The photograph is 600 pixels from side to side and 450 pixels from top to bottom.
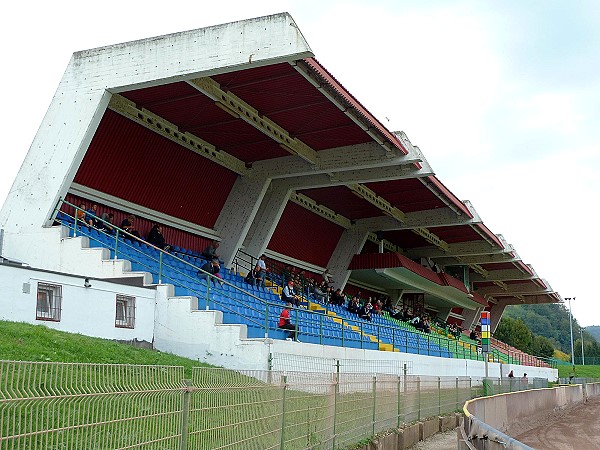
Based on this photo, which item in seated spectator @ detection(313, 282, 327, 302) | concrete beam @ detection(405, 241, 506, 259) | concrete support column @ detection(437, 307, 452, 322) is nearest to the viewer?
seated spectator @ detection(313, 282, 327, 302)

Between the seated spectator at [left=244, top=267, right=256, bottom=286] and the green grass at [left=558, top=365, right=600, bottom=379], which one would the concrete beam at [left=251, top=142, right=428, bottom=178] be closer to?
the seated spectator at [left=244, top=267, right=256, bottom=286]

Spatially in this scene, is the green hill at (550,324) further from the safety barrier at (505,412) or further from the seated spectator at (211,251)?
the seated spectator at (211,251)

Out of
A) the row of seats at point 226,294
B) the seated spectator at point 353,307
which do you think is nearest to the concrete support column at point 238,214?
the row of seats at point 226,294

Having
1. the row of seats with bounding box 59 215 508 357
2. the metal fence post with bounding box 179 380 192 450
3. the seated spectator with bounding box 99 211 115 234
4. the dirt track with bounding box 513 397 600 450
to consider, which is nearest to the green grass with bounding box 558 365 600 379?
the dirt track with bounding box 513 397 600 450

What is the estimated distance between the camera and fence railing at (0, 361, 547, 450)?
4453 mm

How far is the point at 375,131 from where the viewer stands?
23688mm

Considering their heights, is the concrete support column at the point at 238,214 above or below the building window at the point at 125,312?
above

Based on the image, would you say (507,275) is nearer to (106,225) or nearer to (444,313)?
(444,313)

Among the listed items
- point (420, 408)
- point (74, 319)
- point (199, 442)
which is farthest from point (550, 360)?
point (199, 442)

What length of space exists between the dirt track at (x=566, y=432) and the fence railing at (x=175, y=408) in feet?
25.7

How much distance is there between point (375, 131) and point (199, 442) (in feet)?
60.1

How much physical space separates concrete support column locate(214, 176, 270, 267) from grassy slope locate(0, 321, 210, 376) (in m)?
12.4

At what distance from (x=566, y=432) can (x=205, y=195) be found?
14.5 meters

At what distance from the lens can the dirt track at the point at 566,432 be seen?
61.4 feet
